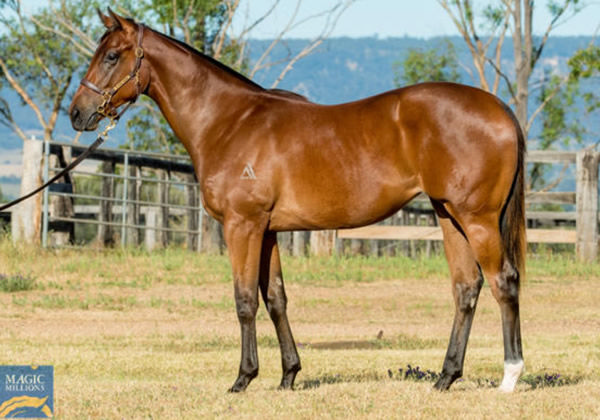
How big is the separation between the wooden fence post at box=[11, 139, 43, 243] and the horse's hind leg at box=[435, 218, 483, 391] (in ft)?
36.9


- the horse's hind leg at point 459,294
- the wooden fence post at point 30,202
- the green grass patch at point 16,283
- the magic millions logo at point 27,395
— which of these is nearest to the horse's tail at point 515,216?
the horse's hind leg at point 459,294

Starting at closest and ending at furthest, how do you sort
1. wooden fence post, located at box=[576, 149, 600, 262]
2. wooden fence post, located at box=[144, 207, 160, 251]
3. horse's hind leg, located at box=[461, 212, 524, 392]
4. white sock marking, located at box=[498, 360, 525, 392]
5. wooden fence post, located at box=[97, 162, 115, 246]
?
horse's hind leg, located at box=[461, 212, 524, 392] → white sock marking, located at box=[498, 360, 525, 392] → wooden fence post, located at box=[576, 149, 600, 262] → wooden fence post, located at box=[97, 162, 115, 246] → wooden fence post, located at box=[144, 207, 160, 251]

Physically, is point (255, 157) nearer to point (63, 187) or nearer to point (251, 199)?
point (251, 199)

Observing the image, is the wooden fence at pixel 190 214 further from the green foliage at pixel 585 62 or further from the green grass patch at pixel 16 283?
the green foliage at pixel 585 62

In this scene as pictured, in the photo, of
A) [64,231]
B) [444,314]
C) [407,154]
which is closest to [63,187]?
[64,231]

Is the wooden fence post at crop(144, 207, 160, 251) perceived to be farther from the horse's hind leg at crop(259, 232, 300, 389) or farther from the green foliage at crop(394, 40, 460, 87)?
the green foliage at crop(394, 40, 460, 87)

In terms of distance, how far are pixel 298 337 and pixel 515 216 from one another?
13.3 feet

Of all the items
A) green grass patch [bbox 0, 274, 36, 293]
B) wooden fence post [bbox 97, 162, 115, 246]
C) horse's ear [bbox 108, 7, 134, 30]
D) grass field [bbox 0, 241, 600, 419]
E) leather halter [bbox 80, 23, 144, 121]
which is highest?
horse's ear [bbox 108, 7, 134, 30]

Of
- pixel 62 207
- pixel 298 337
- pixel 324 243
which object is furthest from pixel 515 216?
pixel 62 207

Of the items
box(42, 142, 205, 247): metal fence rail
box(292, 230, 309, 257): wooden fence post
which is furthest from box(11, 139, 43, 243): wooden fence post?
box(292, 230, 309, 257): wooden fence post

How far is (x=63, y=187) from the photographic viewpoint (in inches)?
664

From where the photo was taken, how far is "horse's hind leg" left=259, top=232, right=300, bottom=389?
259 inches

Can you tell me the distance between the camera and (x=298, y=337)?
9.87m

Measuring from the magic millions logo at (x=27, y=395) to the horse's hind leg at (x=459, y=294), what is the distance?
100 inches
